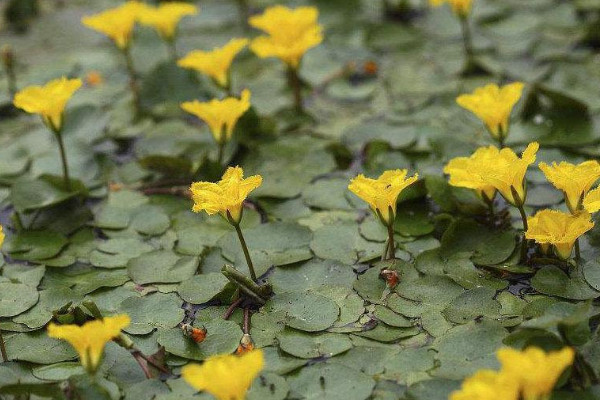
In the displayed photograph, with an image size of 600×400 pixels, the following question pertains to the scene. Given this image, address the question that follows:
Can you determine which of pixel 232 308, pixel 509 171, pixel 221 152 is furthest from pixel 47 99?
pixel 509 171

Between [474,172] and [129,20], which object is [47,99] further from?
[474,172]

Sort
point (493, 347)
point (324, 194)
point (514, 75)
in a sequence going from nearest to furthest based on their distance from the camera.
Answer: point (493, 347)
point (324, 194)
point (514, 75)

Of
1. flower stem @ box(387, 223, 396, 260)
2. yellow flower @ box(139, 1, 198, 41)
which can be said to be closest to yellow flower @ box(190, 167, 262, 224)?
flower stem @ box(387, 223, 396, 260)

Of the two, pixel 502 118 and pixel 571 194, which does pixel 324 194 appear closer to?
pixel 502 118

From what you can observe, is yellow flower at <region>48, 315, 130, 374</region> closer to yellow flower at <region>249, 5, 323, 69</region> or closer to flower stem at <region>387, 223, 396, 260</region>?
flower stem at <region>387, 223, 396, 260</region>

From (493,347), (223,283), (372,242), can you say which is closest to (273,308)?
(223,283)
